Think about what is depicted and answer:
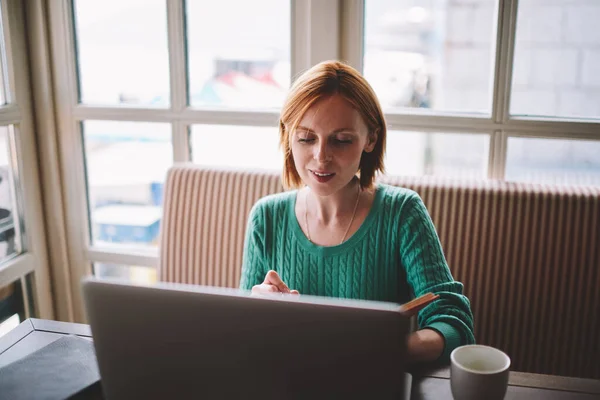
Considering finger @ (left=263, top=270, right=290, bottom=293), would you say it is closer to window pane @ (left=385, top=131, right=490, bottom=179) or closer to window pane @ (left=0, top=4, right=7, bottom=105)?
window pane @ (left=385, top=131, right=490, bottom=179)

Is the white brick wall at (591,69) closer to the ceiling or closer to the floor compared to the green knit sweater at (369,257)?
closer to the ceiling

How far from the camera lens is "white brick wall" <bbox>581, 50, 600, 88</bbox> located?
166 cm

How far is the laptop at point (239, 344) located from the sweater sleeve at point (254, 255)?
0.60 m

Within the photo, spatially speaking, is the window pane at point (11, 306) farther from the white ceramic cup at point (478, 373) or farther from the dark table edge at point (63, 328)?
the white ceramic cup at point (478, 373)

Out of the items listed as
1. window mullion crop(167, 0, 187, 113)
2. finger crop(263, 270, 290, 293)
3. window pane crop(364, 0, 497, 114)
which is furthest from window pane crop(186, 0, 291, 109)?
finger crop(263, 270, 290, 293)

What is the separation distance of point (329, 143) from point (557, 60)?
36.8 inches

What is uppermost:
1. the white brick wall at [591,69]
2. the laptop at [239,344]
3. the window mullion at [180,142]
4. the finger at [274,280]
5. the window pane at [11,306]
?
the white brick wall at [591,69]

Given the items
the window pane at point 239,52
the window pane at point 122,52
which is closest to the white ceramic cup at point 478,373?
the window pane at point 239,52

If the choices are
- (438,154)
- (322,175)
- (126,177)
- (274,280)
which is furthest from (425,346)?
(126,177)

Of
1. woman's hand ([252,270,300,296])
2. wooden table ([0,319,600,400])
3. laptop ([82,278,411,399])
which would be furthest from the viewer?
woman's hand ([252,270,300,296])

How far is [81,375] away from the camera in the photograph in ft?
2.95

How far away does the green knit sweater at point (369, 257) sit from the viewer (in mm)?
1177

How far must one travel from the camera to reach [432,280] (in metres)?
1.12

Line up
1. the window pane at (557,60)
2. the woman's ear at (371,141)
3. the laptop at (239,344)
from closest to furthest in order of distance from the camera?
the laptop at (239,344) → the woman's ear at (371,141) → the window pane at (557,60)
